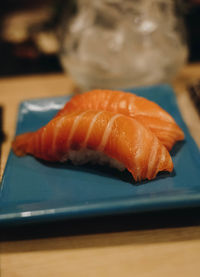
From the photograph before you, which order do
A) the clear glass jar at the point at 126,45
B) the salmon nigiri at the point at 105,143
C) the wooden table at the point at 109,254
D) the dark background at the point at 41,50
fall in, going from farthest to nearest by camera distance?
the dark background at the point at 41,50
the clear glass jar at the point at 126,45
the salmon nigiri at the point at 105,143
the wooden table at the point at 109,254

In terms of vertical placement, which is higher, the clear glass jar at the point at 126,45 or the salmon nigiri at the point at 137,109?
the clear glass jar at the point at 126,45

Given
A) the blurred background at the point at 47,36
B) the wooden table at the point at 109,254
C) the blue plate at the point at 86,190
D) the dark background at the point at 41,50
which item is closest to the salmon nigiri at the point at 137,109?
the blue plate at the point at 86,190

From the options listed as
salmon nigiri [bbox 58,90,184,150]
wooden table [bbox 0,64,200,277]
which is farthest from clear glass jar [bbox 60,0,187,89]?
wooden table [bbox 0,64,200,277]

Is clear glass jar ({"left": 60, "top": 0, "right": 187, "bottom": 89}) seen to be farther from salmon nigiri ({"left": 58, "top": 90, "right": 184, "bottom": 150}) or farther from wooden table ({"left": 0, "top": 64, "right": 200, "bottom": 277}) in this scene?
wooden table ({"left": 0, "top": 64, "right": 200, "bottom": 277})

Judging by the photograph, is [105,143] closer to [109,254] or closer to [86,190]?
[86,190]

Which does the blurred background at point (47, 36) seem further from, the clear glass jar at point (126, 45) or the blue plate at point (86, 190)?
the blue plate at point (86, 190)

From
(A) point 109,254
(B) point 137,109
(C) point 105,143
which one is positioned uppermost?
(B) point 137,109

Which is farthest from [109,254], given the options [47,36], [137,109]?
[47,36]
